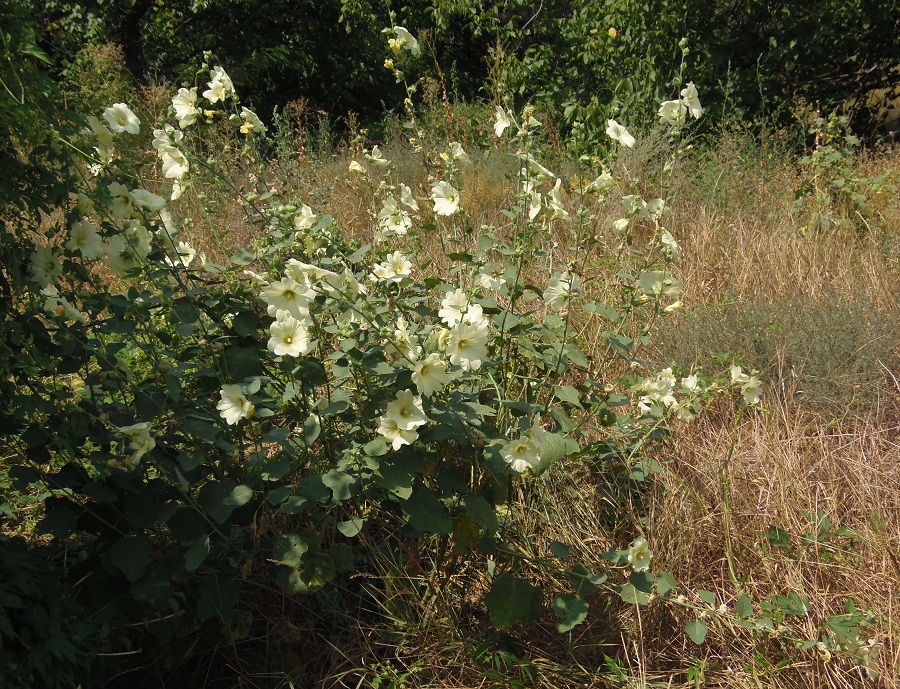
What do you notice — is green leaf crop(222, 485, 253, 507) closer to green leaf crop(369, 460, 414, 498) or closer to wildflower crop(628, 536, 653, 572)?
green leaf crop(369, 460, 414, 498)

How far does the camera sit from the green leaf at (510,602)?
5.88 ft

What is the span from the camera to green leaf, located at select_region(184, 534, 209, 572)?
1.61 meters

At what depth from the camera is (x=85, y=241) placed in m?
1.75

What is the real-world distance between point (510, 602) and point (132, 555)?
2.84 ft

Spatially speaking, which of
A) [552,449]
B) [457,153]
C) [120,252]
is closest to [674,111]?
[457,153]

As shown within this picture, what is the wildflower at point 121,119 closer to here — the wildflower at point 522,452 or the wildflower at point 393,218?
the wildflower at point 393,218

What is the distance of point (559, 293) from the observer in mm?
1976

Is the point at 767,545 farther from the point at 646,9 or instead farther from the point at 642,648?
the point at 646,9

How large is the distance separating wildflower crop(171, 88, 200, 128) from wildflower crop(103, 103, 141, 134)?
11cm

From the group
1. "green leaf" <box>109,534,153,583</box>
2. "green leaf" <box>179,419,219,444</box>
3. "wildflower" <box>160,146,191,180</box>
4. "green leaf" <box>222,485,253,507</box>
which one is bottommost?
"green leaf" <box>109,534,153,583</box>

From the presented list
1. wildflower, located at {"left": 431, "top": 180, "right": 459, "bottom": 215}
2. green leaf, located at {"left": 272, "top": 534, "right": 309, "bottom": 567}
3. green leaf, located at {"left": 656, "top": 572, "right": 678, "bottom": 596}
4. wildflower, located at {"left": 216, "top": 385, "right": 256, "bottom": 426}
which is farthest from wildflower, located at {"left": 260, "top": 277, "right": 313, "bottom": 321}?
green leaf, located at {"left": 656, "top": 572, "right": 678, "bottom": 596}

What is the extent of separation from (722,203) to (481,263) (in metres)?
2.84

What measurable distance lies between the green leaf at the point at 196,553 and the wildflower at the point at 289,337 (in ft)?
1.51

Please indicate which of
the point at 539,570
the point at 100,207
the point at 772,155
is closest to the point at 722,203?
the point at 772,155
